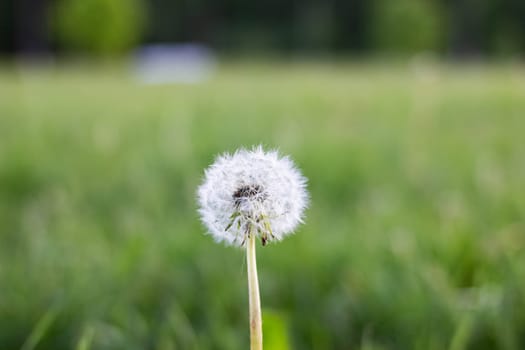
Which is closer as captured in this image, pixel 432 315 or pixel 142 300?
pixel 432 315

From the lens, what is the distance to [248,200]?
824mm

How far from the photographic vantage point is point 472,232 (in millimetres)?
2074

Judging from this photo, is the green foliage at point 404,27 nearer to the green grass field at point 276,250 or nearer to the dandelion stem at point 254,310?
the green grass field at point 276,250

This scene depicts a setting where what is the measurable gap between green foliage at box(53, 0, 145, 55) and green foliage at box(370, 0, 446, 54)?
14725 mm

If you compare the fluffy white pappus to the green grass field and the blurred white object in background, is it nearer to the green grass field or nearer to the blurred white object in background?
the green grass field

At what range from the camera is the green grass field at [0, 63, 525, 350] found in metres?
1.59

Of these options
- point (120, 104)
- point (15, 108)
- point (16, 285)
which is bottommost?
point (16, 285)

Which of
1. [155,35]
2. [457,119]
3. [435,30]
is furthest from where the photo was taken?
[155,35]

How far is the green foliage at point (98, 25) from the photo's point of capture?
36281 mm

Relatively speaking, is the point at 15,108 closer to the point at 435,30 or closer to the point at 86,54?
the point at 86,54

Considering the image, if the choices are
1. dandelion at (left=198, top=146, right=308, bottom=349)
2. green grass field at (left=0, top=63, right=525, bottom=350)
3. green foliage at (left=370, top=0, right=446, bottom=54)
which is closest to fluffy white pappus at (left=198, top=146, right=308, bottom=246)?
dandelion at (left=198, top=146, right=308, bottom=349)

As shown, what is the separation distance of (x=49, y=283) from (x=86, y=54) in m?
39.7

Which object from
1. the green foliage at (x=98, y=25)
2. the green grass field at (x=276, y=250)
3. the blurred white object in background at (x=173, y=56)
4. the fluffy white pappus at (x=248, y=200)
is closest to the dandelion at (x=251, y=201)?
the fluffy white pappus at (x=248, y=200)

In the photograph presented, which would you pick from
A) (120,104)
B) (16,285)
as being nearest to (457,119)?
(120,104)
